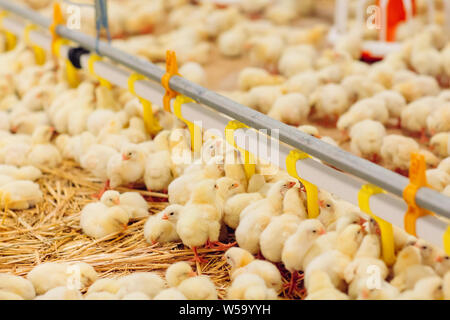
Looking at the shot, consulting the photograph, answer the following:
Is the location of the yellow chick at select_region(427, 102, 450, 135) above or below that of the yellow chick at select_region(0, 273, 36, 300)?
above

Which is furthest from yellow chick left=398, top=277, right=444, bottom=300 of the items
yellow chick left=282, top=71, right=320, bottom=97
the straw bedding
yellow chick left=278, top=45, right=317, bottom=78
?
yellow chick left=278, top=45, right=317, bottom=78

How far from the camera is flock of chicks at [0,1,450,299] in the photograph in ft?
5.78

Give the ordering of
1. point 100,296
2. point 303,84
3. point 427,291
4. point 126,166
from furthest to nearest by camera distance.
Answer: point 303,84, point 126,166, point 100,296, point 427,291

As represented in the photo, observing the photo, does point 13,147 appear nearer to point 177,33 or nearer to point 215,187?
point 215,187

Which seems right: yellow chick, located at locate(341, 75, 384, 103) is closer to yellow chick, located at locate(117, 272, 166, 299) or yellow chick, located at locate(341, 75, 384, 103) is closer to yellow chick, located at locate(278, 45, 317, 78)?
yellow chick, located at locate(278, 45, 317, 78)

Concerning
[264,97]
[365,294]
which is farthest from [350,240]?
[264,97]

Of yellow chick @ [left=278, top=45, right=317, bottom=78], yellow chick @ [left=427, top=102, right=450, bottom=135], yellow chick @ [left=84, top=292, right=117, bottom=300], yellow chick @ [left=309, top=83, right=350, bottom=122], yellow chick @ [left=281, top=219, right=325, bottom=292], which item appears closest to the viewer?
yellow chick @ [left=84, top=292, right=117, bottom=300]

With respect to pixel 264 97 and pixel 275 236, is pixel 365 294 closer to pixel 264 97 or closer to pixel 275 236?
pixel 275 236

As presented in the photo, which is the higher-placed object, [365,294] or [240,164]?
[240,164]

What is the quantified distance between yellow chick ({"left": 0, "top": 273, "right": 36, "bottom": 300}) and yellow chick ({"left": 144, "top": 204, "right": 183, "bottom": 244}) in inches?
17.9

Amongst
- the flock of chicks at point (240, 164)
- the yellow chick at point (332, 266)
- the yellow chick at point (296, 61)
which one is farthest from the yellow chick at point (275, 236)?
the yellow chick at point (296, 61)

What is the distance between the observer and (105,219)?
7.32 ft

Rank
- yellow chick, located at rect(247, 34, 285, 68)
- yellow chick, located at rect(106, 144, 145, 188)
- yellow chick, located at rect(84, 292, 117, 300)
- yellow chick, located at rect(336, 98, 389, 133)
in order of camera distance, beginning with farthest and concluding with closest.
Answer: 1. yellow chick, located at rect(247, 34, 285, 68)
2. yellow chick, located at rect(336, 98, 389, 133)
3. yellow chick, located at rect(106, 144, 145, 188)
4. yellow chick, located at rect(84, 292, 117, 300)

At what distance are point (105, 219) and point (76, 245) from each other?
136 mm
